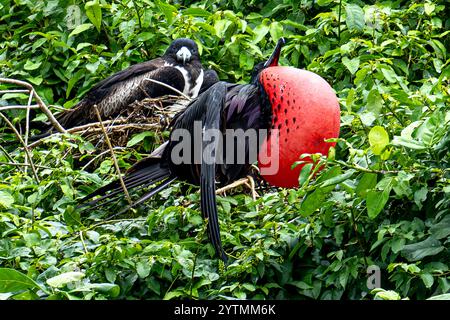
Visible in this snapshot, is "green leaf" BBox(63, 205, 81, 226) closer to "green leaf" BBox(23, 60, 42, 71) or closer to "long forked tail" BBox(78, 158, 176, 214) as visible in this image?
"long forked tail" BBox(78, 158, 176, 214)

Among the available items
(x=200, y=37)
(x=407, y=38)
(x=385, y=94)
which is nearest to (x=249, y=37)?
(x=200, y=37)

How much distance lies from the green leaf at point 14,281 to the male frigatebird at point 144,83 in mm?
2239

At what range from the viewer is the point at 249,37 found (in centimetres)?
548

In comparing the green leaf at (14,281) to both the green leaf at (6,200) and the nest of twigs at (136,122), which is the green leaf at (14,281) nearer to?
the green leaf at (6,200)

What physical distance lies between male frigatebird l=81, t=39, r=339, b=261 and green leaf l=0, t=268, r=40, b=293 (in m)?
0.90

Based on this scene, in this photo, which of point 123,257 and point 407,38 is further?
point 407,38

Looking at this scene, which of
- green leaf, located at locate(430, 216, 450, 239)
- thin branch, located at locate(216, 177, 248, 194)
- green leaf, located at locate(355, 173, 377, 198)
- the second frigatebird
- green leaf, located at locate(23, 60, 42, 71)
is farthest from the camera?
green leaf, located at locate(23, 60, 42, 71)

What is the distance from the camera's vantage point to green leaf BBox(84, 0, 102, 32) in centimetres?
547

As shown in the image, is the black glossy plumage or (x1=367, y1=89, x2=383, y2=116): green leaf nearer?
(x1=367, y1=89, x2=383, y2=116): green leaf

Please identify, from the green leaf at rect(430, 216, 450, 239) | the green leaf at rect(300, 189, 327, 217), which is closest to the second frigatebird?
the green leaf at rect(300, 189, 327, 217)

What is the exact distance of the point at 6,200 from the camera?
4.16m

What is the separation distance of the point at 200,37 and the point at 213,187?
1.71 meters

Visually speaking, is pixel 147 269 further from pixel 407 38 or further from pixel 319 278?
pixel 407 38

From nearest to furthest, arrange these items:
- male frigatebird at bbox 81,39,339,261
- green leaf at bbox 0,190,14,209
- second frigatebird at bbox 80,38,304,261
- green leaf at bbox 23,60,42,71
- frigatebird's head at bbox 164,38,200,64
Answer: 1. green leaf at bbox 0,190,14,209
2. male frigatebird at bbox 81,39,339,261
3. second frigatebird at bbox 80,38,304,261
4. frigatebird's head at bbox 164,38,200,64
5. green leaf at bbox 23,60,42,71
